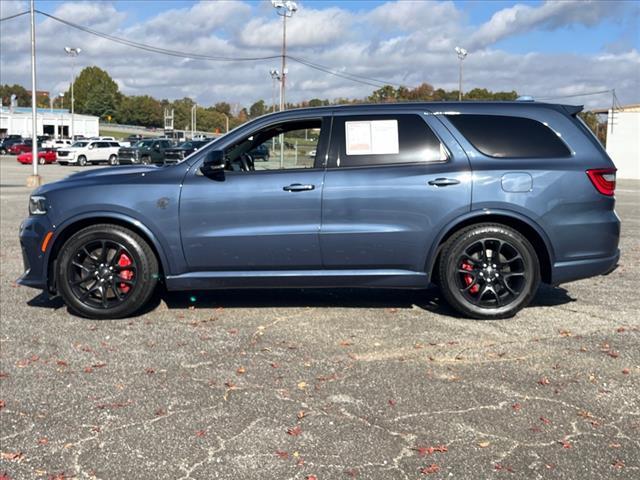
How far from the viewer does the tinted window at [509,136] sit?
5727 mm

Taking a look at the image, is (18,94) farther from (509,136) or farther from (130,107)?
(509,136)

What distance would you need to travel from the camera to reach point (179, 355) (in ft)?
16.0

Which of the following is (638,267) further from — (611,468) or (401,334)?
(611,468)

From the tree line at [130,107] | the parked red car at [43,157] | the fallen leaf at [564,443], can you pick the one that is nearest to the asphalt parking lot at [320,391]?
the fallen leaf at [564,443]

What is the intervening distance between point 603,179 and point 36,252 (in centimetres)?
477

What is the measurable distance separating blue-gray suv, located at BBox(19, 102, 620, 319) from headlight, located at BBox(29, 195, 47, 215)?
14 mm

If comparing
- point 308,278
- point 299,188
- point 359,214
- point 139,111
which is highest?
point 139,111

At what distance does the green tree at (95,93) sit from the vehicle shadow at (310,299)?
147058 millimetres

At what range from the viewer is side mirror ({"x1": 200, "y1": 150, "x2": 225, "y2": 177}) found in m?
5.56

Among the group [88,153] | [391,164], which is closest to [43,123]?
[88,153]

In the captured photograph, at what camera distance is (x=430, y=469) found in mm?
3199

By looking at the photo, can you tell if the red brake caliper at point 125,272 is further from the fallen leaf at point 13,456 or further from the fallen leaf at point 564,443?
the fallen leaf at point 564,443

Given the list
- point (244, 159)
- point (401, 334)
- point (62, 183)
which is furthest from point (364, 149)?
point (62, 183)

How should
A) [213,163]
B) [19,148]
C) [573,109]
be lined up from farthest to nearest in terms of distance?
[19,148], [573,109], [213,163]
